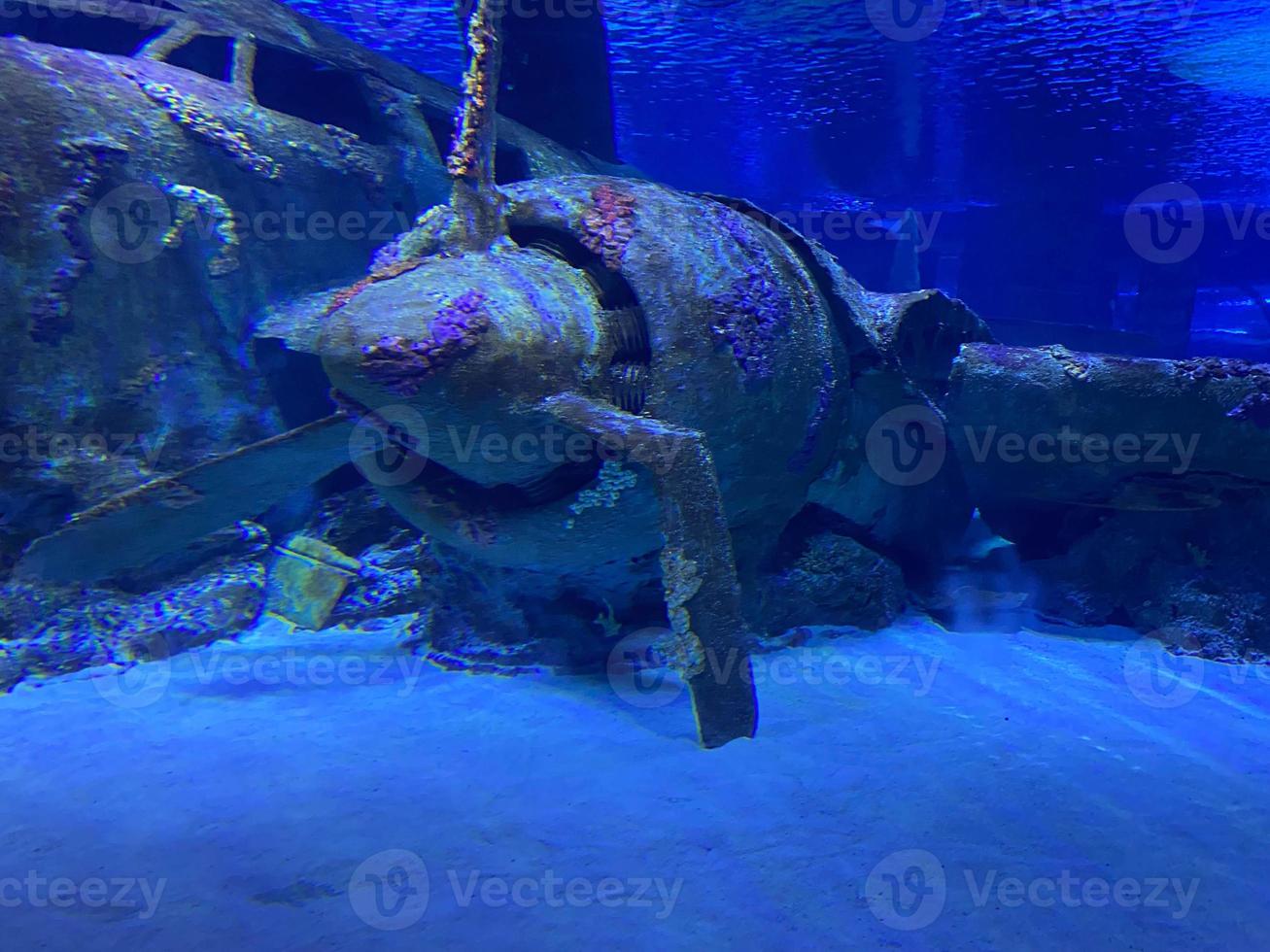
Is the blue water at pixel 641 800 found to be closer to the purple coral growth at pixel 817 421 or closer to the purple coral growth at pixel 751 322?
the purple coral growth at pixel 817 421

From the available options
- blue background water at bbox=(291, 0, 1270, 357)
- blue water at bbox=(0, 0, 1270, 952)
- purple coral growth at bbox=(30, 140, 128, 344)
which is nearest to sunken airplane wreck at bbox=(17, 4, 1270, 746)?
blue water at bbox=(0, 0, 1270, 952)

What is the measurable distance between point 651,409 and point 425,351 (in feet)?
3.13

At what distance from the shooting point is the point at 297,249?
16.2 ft

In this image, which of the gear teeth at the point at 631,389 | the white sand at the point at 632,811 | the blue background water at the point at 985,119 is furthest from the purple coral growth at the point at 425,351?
the blue background water at the point at 985,119

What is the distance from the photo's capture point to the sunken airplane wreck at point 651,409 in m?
2.48

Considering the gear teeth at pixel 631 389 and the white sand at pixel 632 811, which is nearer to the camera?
the white sand at pixel 632 811

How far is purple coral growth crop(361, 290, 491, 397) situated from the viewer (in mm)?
2344

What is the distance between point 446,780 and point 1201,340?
21353mm

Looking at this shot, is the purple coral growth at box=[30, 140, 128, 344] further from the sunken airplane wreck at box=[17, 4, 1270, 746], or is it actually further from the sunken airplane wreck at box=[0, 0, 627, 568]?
the sunken airplane wreck at box=[17, 4, 1270, 746]

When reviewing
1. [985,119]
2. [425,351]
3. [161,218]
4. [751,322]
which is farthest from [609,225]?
[985,119]

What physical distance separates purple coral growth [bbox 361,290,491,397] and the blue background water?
21.0 ft

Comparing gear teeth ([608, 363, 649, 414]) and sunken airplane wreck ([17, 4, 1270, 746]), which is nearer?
sunken airplane wreck ([17, 4, 1270, 746])

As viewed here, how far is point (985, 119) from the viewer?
1268 cm

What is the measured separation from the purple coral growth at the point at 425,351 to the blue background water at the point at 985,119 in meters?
6.41
